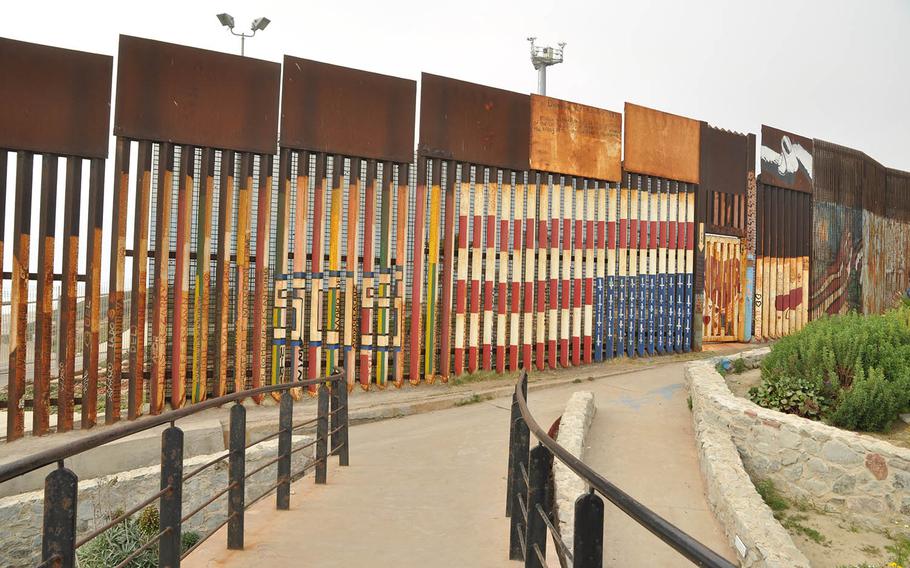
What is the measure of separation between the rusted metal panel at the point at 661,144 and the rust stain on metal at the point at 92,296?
9151 millimetres

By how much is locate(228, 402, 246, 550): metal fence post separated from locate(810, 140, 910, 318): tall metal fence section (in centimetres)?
1616

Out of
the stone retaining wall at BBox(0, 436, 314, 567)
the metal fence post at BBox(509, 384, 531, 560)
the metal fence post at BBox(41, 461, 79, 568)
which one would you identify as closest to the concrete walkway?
the metal fence post at BBox(509, 384, 531, 560)

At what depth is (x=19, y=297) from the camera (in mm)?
8039

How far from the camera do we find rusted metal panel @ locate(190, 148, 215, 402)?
8867 millimetres

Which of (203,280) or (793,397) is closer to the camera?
(793,397)

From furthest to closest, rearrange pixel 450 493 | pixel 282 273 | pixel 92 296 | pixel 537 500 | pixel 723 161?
pixel 723 161, pixel 282 273, pixel 92 296, pixel 450 493, pixel 537 500

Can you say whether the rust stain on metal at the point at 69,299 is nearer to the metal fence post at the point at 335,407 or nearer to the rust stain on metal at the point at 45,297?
the rust stain on metal at the point at 45,297

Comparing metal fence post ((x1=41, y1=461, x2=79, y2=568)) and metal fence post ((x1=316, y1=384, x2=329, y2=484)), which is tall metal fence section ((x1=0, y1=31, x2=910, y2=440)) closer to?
metal fence post ((x1=316, y1=384, x2=329, y2=484))

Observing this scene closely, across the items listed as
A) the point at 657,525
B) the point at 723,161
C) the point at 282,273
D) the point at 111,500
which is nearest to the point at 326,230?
the point at 282,273

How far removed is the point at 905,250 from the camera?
67.8ft

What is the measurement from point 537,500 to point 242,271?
720 centimetres

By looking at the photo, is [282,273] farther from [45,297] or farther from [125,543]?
[125,543]

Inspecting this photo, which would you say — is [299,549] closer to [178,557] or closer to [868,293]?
[178,557]

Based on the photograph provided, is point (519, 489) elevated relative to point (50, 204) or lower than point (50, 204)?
lower
